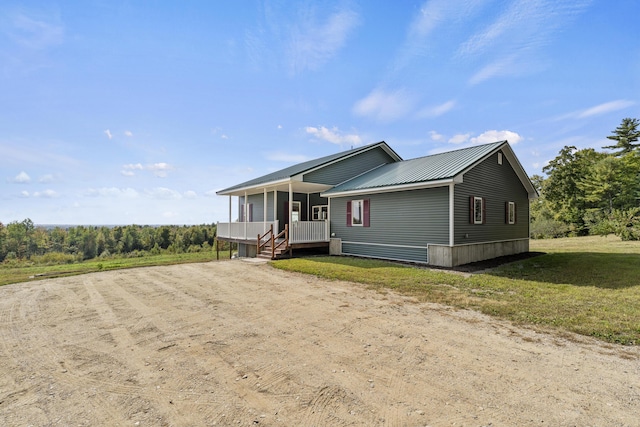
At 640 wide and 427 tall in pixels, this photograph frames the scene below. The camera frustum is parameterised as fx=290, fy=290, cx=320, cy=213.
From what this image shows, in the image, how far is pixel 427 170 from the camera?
12.5 m

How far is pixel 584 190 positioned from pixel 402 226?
104 ft

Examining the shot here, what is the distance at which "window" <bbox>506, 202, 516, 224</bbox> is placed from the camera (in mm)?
14757

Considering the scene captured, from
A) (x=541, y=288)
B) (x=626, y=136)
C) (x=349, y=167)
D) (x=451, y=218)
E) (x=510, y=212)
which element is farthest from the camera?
(x=626, y=136)

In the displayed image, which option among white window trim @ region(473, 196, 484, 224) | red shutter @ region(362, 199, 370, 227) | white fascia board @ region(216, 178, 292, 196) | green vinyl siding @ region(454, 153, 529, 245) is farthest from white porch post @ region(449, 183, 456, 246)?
white fascia board @ region(216, 178, 292, 196)

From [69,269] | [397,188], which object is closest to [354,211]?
[397,188]

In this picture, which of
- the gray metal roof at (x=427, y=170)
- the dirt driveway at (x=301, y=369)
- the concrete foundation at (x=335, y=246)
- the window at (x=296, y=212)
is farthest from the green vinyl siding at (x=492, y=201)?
the window at (x=296, y=212)

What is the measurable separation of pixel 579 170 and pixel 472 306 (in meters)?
37.7

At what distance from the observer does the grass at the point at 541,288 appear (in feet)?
16.4

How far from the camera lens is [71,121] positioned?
519 inches

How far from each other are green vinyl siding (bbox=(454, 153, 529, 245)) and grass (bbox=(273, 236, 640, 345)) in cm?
185

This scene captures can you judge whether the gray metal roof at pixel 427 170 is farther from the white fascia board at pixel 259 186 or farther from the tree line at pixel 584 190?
the tree line at pixel 584 190

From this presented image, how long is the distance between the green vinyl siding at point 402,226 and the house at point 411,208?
1.6 inches

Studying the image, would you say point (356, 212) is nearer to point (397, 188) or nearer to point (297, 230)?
point (397, 188)

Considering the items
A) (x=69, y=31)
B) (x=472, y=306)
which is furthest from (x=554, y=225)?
(x=69, y=31)
